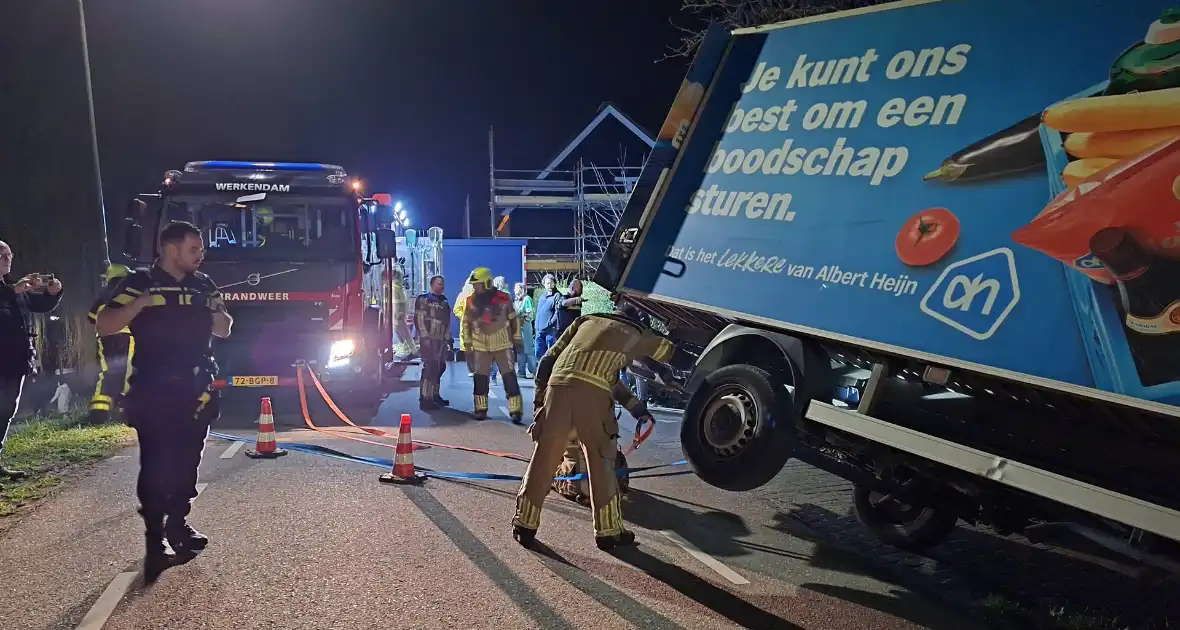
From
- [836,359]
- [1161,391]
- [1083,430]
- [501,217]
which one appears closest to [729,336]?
[836,359]

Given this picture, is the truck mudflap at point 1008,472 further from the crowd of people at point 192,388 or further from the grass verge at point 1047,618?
the crowd of people at point 192,388

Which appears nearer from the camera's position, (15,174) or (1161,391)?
(1161,391)

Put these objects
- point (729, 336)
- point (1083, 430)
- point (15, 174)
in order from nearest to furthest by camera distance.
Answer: point (1083, 430)
point (729, 336)
point (15, 174)

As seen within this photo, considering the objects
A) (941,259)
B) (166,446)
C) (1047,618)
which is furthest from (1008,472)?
(166,446)

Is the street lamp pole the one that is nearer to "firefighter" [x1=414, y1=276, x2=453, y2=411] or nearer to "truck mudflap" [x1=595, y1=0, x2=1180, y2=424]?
"firefighter" [x1=414, y1=276, x2=453, y2=411]

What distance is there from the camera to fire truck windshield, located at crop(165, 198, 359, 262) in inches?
376

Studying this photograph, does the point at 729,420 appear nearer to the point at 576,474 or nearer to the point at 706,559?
the point at 706,559

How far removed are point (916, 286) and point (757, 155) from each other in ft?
4.53

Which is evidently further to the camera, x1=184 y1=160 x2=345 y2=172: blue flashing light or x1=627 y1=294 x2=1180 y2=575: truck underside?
x1=184 y1=160 x2=345 y2=172: blue flashing light

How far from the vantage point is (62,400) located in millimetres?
9039

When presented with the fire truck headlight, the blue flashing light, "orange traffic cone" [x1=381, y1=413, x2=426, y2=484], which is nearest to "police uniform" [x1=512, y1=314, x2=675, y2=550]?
"orange traffic cone" [x1=381, y1=413, x2=426, y2=484]

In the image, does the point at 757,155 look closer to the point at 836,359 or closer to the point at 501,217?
the point at 836,359

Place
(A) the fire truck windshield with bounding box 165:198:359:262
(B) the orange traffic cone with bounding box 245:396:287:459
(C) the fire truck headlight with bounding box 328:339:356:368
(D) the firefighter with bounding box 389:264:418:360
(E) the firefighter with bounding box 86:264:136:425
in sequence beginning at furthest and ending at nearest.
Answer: (D) the firefighter with bounding box 389:264:418:360 → (A) the fire truck windshield with bounding box 165:198:359:262 → (C) the fire truck headlight with bounding box 328:339:356:368 → (E) the firefighter with bounding box 86:264:136:425 → (B) the orange traffic cone with bounding box 245:396:287:459

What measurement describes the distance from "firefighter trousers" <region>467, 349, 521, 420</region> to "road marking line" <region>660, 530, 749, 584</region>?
15.1ft
